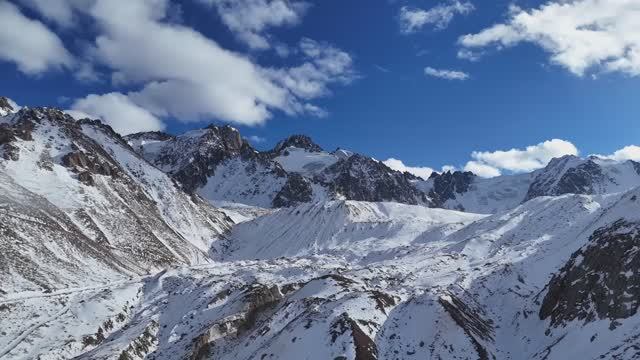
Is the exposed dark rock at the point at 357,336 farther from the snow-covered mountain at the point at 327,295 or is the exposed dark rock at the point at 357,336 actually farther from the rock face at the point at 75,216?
the rock face at the point at 75,216

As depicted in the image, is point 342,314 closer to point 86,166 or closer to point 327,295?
point 327,295

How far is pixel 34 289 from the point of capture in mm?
89250

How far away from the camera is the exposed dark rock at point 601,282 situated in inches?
2137

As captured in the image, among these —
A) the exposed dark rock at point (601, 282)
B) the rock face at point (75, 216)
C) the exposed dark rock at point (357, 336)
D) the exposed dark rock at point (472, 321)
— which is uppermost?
the rock face at point (75, 216)

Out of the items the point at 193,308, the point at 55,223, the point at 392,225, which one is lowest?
the point at 193,308

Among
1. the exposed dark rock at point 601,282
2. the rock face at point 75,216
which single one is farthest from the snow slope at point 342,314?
the rock face at point 75,216

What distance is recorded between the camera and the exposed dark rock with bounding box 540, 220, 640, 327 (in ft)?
178

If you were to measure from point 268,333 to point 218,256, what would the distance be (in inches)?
4739

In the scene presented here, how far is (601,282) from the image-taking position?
190 feet

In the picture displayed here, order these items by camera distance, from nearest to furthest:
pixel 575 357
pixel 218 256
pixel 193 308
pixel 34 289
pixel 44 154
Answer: pixel 575 357 → pixel 193 308 → pixel 34 289 → pixel 44 154 → pixel 218 256

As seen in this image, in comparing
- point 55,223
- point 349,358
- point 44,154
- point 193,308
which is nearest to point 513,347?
point 349,358

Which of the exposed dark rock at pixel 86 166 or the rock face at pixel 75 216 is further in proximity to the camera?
the exposed dark rock at pixel 86 166

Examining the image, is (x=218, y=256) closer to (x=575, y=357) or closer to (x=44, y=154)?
(x=44, y=154)

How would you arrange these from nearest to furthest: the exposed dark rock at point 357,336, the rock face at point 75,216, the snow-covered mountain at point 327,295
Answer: the exposed dark rock at point 357,336, the snow-covered mountain at point 327,295, the rock face at point 75,216
